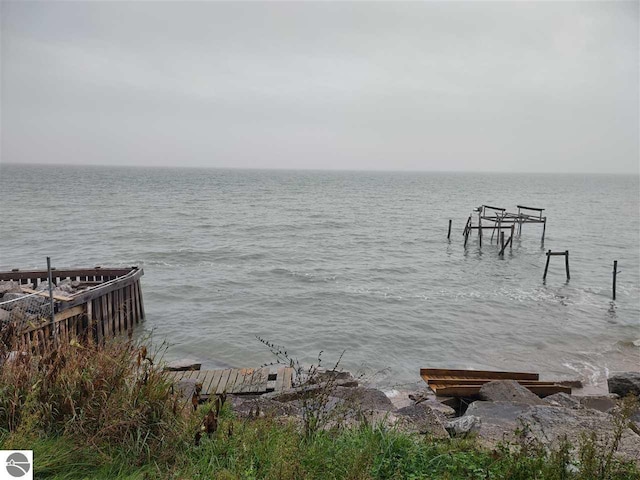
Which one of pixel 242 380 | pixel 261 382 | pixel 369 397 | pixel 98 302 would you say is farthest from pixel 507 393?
pixel 98 302

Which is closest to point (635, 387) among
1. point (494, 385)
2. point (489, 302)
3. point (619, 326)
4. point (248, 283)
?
point (494, 385)

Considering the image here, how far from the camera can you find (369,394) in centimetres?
894

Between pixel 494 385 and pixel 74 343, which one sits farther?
pixel 494 385

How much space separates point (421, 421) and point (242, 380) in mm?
4118

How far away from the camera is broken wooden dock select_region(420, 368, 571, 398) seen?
10.2 meters

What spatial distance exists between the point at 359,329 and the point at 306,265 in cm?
1064

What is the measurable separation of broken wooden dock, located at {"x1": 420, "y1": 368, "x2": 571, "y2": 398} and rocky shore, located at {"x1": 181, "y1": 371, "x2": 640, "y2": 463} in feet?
0.68

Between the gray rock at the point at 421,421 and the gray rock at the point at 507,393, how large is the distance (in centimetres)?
248

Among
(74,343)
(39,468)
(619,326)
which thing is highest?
(74,343)

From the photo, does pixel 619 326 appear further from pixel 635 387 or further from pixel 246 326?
pixel 246 326

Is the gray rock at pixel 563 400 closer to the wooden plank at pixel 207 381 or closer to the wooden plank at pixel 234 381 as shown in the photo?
the wooden plank at pixel 234 381

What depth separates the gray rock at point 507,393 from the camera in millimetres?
9406

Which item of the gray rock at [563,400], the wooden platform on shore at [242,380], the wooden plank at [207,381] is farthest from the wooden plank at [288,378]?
the gray rock at [563,400]

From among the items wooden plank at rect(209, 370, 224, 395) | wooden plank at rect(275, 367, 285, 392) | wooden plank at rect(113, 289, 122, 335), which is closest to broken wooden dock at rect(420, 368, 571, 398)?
wooden plank at rect(275, 367, 285, 392)
